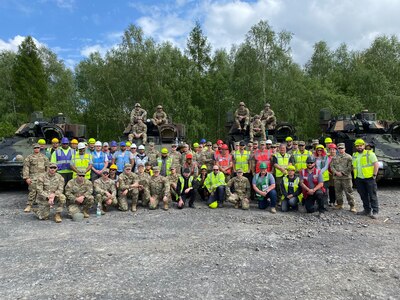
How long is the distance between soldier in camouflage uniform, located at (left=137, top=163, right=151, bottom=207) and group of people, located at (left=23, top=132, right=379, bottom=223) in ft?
0.08

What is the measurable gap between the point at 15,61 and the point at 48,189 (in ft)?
98.9

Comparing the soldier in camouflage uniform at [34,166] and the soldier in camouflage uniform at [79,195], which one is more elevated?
the soldier in camouflage uniform at [34,166]

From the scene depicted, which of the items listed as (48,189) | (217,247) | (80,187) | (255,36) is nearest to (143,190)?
(80,187)

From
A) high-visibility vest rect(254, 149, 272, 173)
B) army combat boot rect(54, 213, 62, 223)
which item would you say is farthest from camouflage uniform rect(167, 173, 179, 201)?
army combat boot rect(54, 213, 62, 223)

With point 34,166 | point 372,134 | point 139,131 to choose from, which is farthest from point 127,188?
point 372,134

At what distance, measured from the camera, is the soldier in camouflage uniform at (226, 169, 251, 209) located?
30.4ft

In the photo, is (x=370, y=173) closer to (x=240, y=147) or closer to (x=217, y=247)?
(x=240, y=147)

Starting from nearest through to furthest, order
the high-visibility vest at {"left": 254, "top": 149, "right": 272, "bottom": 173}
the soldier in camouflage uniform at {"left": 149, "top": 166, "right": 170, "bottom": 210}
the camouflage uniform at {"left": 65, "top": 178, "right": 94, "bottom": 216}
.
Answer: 1. the camouflage uniform at {"left": 65, "top": 178, "right": 94, "bottom": 216}
2. the soldier in camouflage uniform at {"left": 149, "top": 166, "right": 170, "bottom": 210}
3. the high-visibility vest at {"left": 254, "top": 149, "right": 272, "bottom": 173}

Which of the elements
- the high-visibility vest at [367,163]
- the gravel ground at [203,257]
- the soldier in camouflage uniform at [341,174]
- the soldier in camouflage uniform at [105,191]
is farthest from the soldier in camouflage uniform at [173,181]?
the high-visibility vest at [367,163]

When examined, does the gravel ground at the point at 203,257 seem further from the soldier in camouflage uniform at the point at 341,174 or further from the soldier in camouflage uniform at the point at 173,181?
the soldier in camouflage uniform at the point at 173,181

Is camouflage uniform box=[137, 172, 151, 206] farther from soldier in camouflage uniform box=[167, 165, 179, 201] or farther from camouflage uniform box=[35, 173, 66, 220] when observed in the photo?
camouflage uniform box=[35, 173, 66, 220]

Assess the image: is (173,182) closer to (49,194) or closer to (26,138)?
(49,194)

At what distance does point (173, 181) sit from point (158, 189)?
22.7 inches

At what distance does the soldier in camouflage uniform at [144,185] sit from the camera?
9.29 meters
